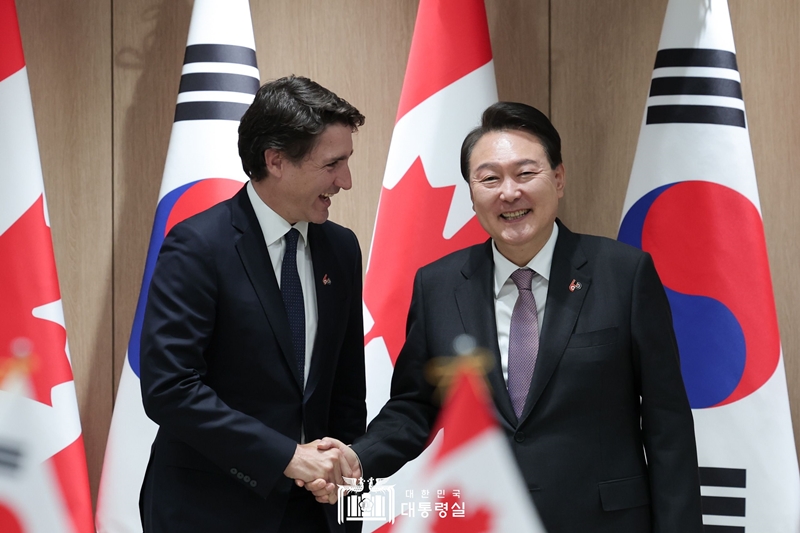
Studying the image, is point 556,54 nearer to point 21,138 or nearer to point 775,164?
point 775,164

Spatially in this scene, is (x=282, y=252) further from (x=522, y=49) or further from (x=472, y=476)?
(x=522, y=49)

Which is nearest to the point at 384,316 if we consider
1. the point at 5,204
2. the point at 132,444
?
the point at 132,444

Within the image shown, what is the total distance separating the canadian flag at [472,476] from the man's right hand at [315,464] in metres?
0.31

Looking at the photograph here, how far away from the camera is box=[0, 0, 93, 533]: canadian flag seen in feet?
8.92

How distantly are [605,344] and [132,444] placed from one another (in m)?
1.79

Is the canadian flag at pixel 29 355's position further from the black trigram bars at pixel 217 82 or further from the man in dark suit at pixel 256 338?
the man in dark suit at pixel 256 338

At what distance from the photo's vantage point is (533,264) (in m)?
1.92

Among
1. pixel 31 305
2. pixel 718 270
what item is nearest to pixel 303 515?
pixel 31 305

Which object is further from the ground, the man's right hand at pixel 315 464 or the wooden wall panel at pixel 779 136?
the wooden wall panel at pixel 779 136

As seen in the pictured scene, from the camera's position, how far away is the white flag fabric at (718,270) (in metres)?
2.61

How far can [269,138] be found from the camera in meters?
1.93

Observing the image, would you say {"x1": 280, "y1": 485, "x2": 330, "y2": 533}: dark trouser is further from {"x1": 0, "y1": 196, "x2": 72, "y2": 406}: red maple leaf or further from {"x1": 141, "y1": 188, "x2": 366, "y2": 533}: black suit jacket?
{"x1": 0, "y1": 196, "x2": 72, "y2": 406}: red maple leaf

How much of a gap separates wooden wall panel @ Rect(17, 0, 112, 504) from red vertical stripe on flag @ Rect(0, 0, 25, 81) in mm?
553

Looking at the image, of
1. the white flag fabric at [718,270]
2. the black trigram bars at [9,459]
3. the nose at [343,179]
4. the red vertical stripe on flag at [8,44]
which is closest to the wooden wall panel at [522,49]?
the white flag fabric at [718,270]
